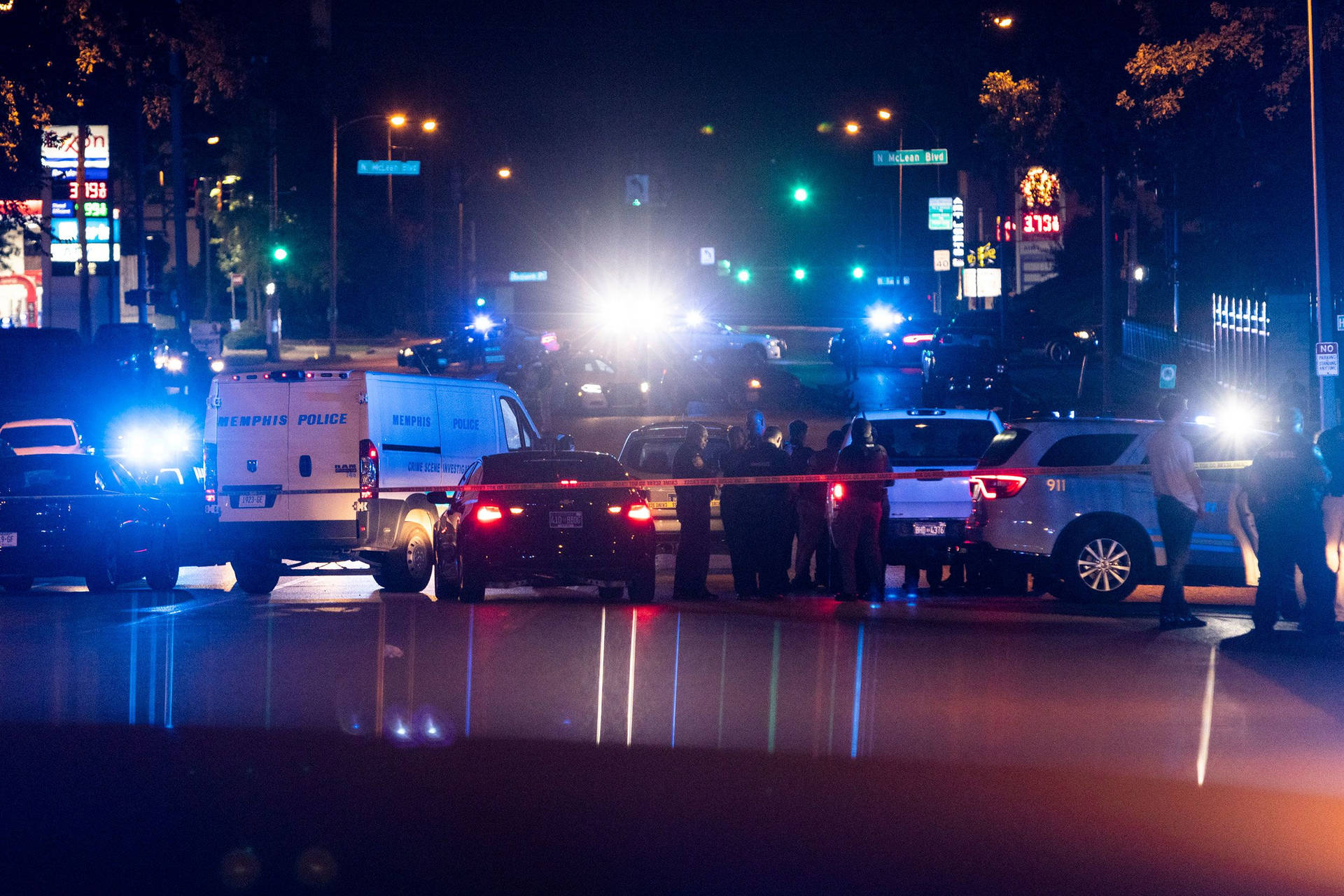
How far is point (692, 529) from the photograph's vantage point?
15.0m

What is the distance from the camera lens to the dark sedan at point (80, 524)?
53.8ft

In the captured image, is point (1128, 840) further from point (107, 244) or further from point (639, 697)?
point (107, 244)

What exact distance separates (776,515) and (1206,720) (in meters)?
6.29

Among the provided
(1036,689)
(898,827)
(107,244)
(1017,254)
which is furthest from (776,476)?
(1017,254)

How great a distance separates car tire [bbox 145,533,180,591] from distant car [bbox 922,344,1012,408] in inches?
925

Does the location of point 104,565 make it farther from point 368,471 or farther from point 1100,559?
point 1100,559

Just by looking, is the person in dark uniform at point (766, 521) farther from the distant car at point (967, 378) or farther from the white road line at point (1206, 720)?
the distant car at point (967, 378)

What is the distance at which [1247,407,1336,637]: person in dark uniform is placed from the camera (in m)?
11.3

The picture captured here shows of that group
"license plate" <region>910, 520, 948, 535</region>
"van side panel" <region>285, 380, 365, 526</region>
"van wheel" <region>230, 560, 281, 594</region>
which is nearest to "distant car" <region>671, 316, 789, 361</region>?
"van wheel" <region>230, 560, 281, 594</region>

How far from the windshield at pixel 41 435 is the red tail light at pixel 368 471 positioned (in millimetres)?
13200

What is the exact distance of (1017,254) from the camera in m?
87.5

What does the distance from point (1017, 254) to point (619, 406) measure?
2075 inches

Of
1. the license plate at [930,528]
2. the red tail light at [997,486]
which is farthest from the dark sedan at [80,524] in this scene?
the red tail light at [997,486]

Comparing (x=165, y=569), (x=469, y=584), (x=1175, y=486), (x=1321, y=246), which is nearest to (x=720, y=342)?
(x=1321, y=246)
